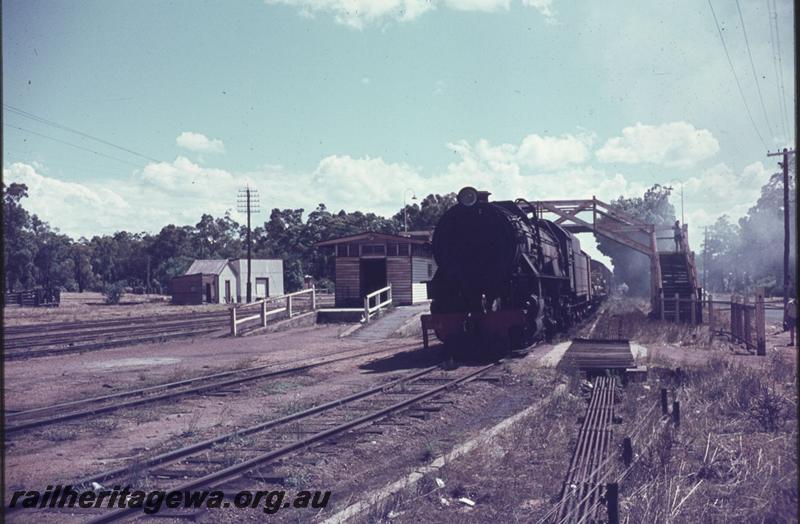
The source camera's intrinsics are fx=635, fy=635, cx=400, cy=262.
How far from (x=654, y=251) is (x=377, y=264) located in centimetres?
1239

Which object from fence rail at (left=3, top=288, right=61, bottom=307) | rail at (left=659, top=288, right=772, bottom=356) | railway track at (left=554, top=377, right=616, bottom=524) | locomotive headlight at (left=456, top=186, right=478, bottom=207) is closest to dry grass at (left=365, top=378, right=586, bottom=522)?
railway track at (left=554, top=377, right=616, bottom=524)

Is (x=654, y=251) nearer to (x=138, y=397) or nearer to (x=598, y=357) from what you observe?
(x=598, y=357)

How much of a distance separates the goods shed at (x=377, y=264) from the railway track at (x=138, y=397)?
14561mm

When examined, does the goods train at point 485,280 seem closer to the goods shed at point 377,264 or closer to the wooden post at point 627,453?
the wooden post at point 627,453

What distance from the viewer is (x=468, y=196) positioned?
14.6 metres

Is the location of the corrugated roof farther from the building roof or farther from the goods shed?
the building roof

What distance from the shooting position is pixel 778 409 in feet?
26.7

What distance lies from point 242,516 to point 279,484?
0.71 metres

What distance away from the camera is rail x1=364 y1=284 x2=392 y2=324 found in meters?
24.5

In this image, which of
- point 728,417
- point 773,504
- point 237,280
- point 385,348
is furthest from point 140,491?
point 237,280

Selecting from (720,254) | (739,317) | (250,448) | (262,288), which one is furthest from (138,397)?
(720,254)

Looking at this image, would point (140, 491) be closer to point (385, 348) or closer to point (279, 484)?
point (279, 484)

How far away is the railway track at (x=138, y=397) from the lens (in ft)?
29.4

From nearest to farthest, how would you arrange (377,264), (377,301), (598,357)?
(598,357), (377,301), (377,264)
